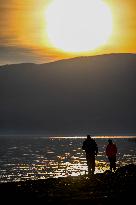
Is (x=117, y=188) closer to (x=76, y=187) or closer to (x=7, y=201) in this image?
(x=76, y=187)

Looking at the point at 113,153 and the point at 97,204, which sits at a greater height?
the point at 113,153

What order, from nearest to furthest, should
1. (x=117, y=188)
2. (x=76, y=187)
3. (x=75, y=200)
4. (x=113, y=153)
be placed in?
(x=75, y=200), (x=117, y=188), (x=76, y=187), (x=113, y=153)

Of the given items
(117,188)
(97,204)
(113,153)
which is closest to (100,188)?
(117,188)

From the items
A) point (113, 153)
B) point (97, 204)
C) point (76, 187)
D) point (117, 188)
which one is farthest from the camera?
point (113, 153)

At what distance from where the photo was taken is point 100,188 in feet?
70.7

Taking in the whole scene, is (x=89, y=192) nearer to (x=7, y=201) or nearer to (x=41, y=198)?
(x=41, y=198)

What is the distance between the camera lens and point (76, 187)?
2272cm

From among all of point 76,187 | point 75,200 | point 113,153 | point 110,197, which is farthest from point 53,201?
point 113,153

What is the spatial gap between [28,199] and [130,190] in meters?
3.78

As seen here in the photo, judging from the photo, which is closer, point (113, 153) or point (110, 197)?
point (110, 197)

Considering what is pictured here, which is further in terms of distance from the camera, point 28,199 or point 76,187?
point 76,187

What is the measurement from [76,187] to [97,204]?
6.48 m

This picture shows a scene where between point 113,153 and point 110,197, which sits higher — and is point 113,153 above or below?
above

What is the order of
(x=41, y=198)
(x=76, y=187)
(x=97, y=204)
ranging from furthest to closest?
(x=76, y=187), (x=41, y=198), (x=97, y=204)
